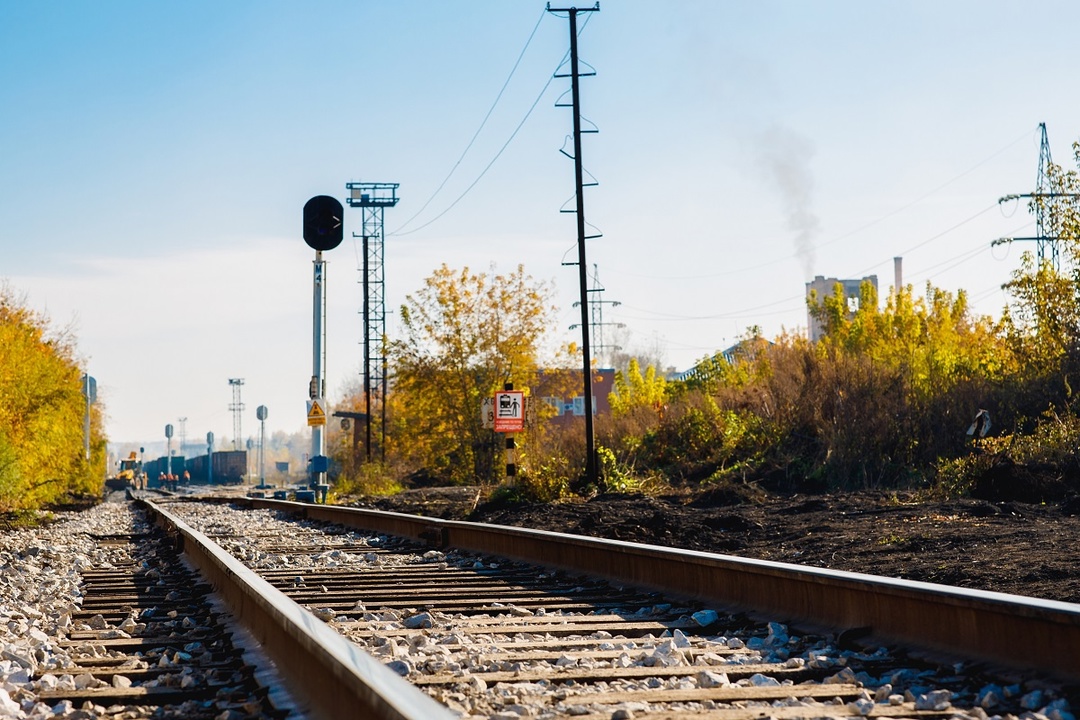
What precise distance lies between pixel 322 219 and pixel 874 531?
20796mm

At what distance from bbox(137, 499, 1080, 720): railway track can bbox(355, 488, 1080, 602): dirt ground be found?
178 centimetres

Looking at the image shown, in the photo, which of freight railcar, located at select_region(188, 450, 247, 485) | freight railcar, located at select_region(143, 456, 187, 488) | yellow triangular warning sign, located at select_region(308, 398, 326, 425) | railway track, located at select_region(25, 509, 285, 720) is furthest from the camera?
freight railcar, located at select_region(143, 456, 187, 488)

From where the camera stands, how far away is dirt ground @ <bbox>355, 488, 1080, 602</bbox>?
8675mm

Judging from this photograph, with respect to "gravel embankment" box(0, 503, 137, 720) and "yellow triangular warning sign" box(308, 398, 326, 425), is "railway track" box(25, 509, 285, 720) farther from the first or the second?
"yellow triangular warning sign" box(308, 398, 326, 425)

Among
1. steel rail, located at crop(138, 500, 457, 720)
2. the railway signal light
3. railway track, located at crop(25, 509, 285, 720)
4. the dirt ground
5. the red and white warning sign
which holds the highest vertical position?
the railway signal light

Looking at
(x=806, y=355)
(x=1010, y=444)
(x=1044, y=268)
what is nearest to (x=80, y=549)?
(x=1010, y=444)

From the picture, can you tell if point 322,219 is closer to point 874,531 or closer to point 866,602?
point 874,531

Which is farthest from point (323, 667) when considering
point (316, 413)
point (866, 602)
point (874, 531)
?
point (316, 413)

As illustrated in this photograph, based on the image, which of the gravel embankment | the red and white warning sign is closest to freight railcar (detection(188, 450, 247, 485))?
the red and white warning sign

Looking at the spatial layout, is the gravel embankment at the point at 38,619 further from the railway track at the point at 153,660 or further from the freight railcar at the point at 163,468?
the freight railcar at the point at 163,468

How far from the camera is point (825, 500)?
17.7m

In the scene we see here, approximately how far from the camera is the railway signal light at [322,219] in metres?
30.7

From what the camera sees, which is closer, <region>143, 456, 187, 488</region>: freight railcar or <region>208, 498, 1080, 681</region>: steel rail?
<region>208, 498, 1080, 681</region>: steel rail

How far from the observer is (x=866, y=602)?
6.08m
